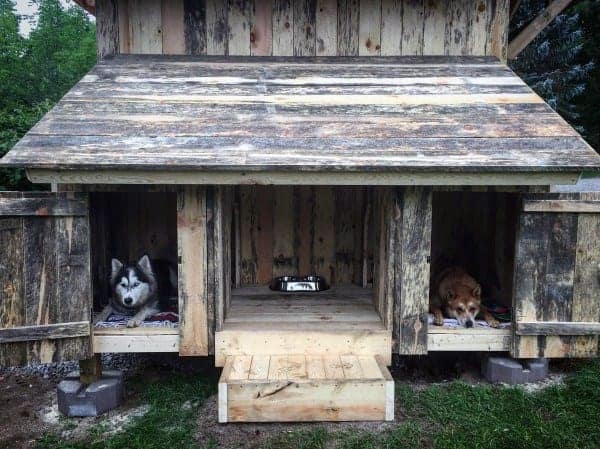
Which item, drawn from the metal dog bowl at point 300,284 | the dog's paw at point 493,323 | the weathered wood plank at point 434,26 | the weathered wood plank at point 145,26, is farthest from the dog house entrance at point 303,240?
the weathered wood plank at point 145,26

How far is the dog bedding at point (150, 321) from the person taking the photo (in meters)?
4.38

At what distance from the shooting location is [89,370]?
4316 millimetres

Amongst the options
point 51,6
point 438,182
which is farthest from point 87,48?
point 438,182

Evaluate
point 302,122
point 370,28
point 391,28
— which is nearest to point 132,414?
point 302,122

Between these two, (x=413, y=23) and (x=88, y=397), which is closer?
(x=88, y=397)

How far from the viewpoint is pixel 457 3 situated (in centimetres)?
543

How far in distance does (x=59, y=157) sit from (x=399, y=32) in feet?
12.4

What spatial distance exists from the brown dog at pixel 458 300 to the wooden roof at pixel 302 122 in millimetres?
1570

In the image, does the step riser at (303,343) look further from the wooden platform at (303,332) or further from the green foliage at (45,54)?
the green foliage at (45,54)

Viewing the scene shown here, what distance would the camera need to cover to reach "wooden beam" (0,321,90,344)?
3832 millimetres

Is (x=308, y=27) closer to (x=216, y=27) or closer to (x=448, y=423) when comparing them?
(x=216, y=27)

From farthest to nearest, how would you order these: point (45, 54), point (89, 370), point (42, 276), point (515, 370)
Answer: point (45, 54) → point (515, 370) → point (89, 370) → point (42, 276)

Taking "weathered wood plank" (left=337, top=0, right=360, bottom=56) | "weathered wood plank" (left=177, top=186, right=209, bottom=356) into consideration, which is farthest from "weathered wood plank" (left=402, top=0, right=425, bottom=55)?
"weathered wood plank" (left=177, top=186, right=209, bottom=356)

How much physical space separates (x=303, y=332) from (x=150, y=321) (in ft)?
4.79
